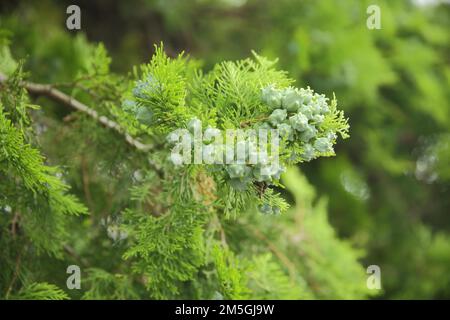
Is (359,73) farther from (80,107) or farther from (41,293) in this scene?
(41,293)

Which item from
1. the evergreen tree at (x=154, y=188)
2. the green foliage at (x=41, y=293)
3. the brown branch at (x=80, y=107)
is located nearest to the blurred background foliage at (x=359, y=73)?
the evergreen tree at (x=154, y=188)

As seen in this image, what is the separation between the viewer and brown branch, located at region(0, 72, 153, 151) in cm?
133

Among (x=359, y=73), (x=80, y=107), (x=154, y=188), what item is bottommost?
(x=154, y=188)

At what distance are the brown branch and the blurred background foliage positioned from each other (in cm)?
141

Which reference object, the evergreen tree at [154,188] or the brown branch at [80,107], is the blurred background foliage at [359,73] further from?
the brown branch at [80,107]

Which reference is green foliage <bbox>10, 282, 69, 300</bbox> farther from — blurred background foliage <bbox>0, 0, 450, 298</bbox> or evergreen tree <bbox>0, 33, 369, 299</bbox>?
blurred background foliage <bbox>0, 0, 450, 298</bbox>

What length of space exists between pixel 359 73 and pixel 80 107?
1.81 m

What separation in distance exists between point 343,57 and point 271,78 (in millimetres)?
1729

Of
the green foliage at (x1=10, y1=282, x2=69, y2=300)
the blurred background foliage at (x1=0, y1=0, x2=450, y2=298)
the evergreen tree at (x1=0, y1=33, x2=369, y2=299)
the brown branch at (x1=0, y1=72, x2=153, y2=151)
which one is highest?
the blurred background foliage at (x1=0, y1=0, x2=450, y2=298)

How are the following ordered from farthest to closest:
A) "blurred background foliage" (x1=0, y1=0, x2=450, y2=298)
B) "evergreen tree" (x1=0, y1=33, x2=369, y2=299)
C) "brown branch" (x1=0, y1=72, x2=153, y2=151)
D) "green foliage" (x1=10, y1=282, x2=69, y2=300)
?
"blurred background foliage" (x1=0, y1=0, x2=450, y2=298) → "brown branch" (x1=0, y1=72, x2=153, y2=151) → "green foliage" (x1=10, y1=282, x2=69, y2=300) → "evergreen tree" (x1=0, y1=33, x2=369, y2=299)

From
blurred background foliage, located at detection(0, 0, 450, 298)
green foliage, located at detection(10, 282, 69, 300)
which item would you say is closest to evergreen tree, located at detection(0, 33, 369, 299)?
green foliage, located at detection(10, 282, 69, 300)

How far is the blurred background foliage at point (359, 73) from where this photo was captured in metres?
2.80

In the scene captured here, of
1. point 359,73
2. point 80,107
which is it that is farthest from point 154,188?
point 359,73

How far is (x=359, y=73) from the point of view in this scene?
9.12ft
